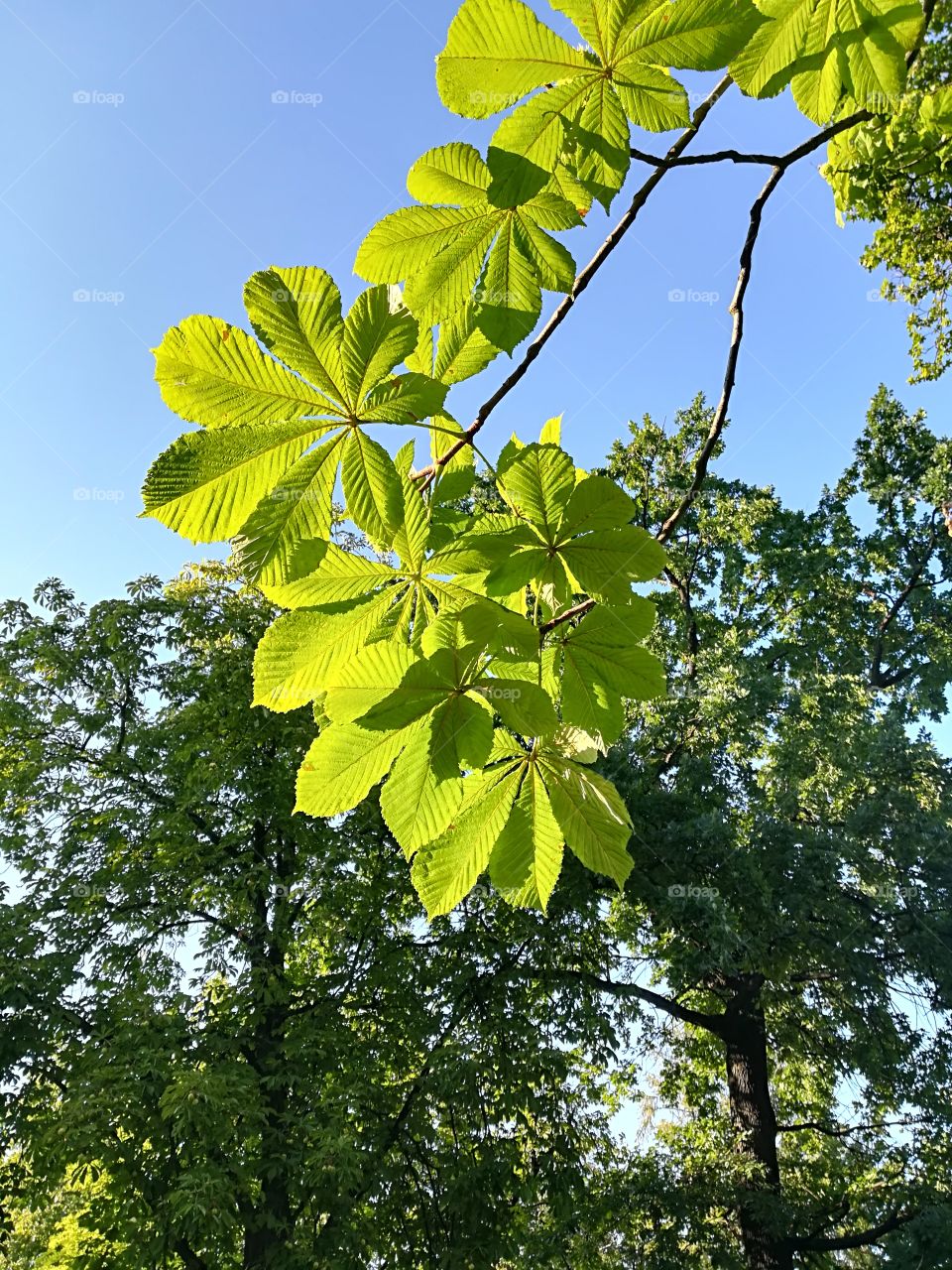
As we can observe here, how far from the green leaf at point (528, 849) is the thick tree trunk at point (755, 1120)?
31.3 feet

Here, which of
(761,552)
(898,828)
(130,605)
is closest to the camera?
(898,828)

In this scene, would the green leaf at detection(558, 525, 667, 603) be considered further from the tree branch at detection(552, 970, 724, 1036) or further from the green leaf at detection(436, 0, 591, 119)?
the tree branch at detection(552, 970, 724, 1036)

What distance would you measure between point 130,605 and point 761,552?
10.5 meters

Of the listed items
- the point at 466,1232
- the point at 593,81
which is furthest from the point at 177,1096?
the point at 593,81

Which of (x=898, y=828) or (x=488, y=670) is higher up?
(x=898, y=828)

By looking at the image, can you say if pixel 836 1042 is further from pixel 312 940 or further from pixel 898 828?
pixel 312 940

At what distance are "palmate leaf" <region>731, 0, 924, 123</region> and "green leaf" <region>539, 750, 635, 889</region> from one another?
74cm

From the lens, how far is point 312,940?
1130 centimetres

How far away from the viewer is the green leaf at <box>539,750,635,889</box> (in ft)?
2.95

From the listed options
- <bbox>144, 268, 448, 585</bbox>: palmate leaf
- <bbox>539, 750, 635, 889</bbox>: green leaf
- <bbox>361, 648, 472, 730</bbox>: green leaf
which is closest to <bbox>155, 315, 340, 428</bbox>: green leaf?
<bbox>144, 268, 448, 585</bbox>: palmate leaf

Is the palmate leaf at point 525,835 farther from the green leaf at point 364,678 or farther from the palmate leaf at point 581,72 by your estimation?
the palmate leaf at point 581,72

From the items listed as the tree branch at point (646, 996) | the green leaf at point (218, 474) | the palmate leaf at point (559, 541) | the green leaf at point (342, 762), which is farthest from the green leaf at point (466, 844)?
the tree branch at point (646, 996)

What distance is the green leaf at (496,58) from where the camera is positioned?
74 centimetres

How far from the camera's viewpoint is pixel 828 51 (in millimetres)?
885
